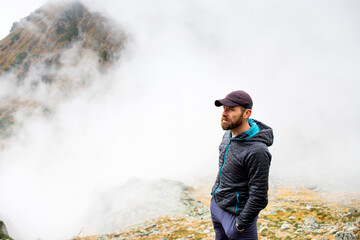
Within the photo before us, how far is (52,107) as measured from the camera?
73375 mm

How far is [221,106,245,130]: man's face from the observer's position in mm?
3618

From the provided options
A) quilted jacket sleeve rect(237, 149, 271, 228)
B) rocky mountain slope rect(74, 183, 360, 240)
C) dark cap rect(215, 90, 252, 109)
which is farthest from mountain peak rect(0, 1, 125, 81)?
quilted jacket sleeve rect(237, 149, 271, 228)

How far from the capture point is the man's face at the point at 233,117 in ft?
11.9

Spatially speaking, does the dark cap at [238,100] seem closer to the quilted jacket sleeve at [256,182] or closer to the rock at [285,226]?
the quilted jacket sleeve at [256,182]

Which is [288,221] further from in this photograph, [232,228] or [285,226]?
[232,228]

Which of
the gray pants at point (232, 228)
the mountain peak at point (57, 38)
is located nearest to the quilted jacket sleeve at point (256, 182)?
the gray pants at point (232, 228)

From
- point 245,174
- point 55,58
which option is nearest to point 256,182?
point 245,174

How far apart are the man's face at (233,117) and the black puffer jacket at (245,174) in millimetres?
210

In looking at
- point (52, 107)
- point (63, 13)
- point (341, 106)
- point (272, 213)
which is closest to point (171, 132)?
point (341, 106)

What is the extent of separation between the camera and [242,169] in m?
3.62

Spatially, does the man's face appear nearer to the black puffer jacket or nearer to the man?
the man

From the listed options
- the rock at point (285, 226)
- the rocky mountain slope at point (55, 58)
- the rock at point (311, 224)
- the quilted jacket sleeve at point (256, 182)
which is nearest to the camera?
the quilted jacket sleeve at point (256, 182)

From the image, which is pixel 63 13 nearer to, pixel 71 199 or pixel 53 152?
pixel 53 152

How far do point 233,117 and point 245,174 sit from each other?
3.21ft
